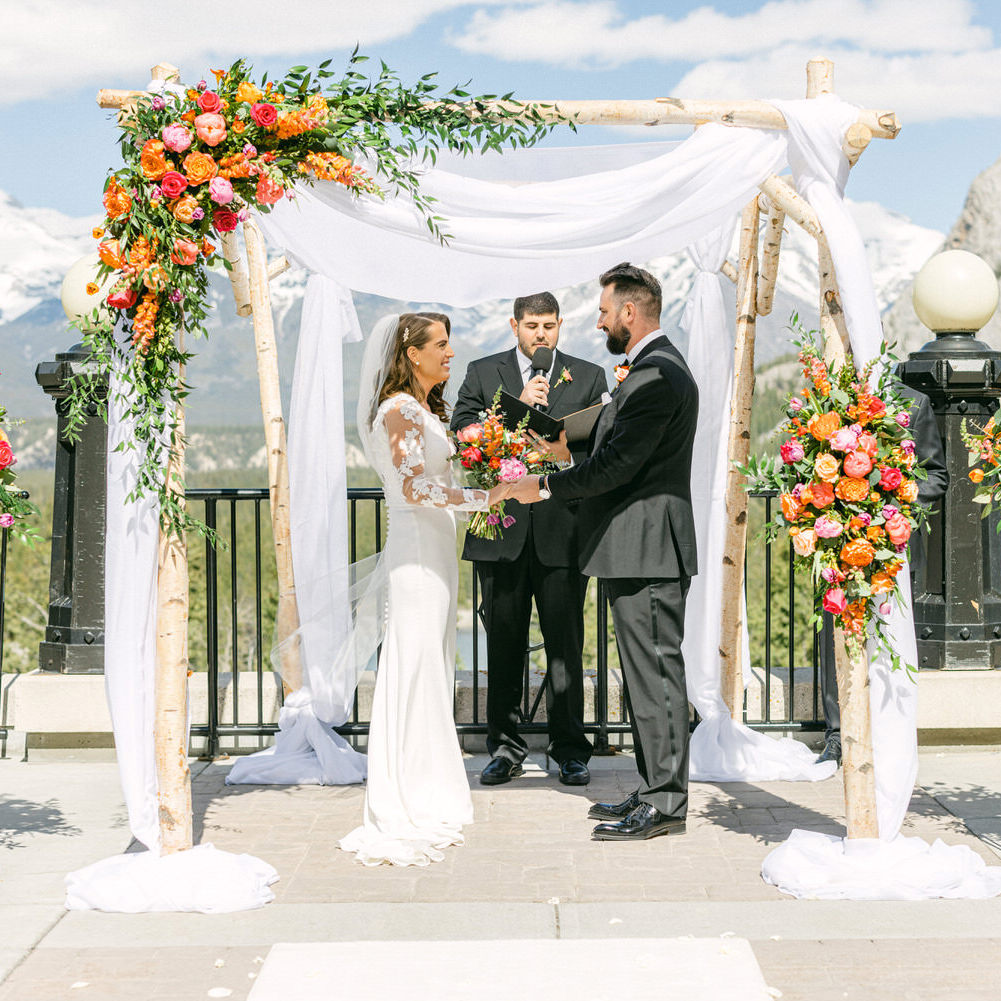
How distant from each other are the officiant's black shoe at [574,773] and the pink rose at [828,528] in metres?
2.04

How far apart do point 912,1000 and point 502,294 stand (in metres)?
A: 2.95

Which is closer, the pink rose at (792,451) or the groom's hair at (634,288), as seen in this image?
the pink rose at (792,451)

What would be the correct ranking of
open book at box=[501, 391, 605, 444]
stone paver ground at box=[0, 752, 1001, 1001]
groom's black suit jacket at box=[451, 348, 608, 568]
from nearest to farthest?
stone paver ground at box=[0, 752, 1001, 1001] → open book at box=[501, 391, 605, 444] → groom's black suit jacket at box=[451, 348, 608, 568]

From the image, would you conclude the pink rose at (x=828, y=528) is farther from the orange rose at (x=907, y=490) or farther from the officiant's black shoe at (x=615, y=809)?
the officiant's black shoe at (x=615, y=809)

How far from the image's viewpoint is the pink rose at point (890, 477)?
417 centimetres

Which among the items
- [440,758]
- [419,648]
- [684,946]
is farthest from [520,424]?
[684,946]

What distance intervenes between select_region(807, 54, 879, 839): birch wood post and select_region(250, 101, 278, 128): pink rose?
2.05m

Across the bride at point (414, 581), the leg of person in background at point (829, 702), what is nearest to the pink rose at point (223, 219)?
the bride at point (414, 581)

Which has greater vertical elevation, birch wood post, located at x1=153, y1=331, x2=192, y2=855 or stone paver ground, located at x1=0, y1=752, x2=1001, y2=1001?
birch wood post, located at x1=153, y1=331, x2=192, y2=855

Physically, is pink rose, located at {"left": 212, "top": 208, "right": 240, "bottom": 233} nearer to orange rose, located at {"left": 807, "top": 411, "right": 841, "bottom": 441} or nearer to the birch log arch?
the birch log arch

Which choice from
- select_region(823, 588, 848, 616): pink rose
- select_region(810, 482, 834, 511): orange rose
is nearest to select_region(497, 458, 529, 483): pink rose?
select_region(810, 482, 834, 511): orange rose

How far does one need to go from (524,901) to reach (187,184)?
2.69m

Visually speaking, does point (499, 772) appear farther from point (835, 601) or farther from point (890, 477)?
point (890, 477)

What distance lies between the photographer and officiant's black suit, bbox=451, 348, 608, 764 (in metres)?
5.64
